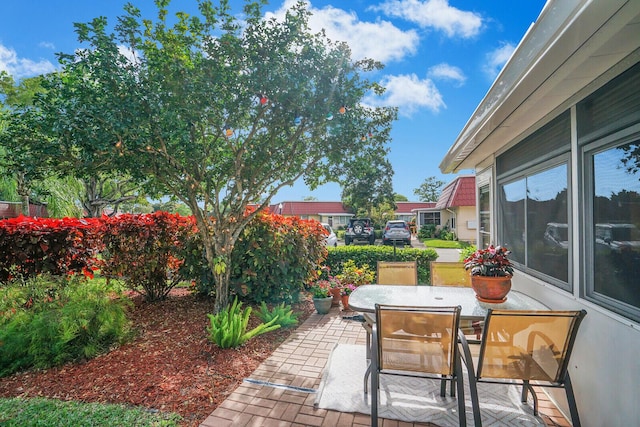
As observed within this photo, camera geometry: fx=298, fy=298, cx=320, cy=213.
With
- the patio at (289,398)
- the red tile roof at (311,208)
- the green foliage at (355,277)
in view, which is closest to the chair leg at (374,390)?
the patio at (289,398)

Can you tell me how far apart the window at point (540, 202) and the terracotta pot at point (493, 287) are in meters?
0.45

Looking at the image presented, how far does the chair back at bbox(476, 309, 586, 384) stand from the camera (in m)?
1.87

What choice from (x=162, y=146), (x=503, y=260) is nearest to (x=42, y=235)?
(x=162, y=146)

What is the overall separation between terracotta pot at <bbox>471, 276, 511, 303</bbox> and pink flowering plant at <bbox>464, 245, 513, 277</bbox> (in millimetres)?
46

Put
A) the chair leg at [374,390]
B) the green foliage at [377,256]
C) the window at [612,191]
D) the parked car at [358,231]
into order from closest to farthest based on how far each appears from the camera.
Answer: the window at [612,191] < the chair leg at [374,390] < the green foliage at [377,256] < the parked car at [358,231]

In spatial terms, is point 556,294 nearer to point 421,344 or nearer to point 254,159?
point 421,344

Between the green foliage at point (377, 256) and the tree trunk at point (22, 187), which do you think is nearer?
the tree trunk at point (22, 187)

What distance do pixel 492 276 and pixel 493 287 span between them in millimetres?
96

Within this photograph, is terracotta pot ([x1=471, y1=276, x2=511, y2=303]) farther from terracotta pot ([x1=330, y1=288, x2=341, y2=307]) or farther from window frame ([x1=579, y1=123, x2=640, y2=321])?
terracotta pot ([x1=330, y1=288, x2=341, y2=307])

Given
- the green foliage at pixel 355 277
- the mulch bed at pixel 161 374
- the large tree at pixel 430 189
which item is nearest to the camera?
the mulch bed at pixel 161 374

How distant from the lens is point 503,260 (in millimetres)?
2725

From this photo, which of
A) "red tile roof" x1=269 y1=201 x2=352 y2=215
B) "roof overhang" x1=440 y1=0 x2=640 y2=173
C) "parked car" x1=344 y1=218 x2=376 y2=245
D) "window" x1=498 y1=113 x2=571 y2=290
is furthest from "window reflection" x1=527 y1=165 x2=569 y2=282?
"red tile roof" x1=269 y1=201 x2=352 y2=215

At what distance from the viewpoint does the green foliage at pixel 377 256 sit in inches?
270

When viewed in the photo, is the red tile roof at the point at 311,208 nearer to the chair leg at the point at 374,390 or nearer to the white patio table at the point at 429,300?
the white patio table at the point at 429,300
